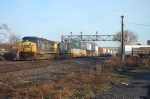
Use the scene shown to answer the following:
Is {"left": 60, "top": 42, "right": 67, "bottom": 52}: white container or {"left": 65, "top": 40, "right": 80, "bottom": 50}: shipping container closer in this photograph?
{"left": 60, "top": 42, "right": 67, "bottom": 52}: white container

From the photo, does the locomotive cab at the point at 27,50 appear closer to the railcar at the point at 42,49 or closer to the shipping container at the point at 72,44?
the railcar at the point at 42,49

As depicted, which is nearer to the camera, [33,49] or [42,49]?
[33,49]

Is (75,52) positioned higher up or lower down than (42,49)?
lower down

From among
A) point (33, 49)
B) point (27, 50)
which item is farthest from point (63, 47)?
point (27, 50)

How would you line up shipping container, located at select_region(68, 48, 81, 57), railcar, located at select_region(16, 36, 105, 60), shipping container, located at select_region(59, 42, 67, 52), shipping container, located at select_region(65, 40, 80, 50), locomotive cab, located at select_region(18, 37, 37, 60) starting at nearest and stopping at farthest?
1. locomotive cab, located at select_region(18, 37, 37, 60)
2. railcar, located at select_region(16, 36, 105, 60)
3. shipping container, located at select_region(59, 42, 67, 52)
4. shipping container, located at select_region(65, 40, 80, 50)
5. shipping container, located at select_region(68, 48, 81, 57)

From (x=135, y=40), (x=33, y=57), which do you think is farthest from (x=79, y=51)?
(x=135, y=40)

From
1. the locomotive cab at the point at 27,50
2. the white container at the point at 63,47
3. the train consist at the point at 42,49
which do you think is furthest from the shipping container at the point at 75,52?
the locomotive cab at the point at 27,50

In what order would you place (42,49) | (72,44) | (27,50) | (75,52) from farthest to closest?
(75,52)
(72,44)
(42,49)
(27,50)

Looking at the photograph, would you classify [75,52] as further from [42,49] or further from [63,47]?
[42,49]

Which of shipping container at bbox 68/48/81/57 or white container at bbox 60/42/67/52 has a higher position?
white container at bbox 60/42/67/52

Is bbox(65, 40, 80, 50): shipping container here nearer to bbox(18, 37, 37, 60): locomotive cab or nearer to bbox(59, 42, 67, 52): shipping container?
bbox(59, 42, 67, 52): shipping container

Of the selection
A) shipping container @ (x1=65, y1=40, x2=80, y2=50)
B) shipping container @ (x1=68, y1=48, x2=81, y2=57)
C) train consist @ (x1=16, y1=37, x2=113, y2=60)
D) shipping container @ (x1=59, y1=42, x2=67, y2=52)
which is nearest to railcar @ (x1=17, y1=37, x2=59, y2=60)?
train consist @ (x1=16, y1=37, x2=113, y2=60)

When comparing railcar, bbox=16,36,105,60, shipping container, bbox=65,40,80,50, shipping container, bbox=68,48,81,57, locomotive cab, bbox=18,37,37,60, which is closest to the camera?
locomotive cab, bbox=18,37,37,60

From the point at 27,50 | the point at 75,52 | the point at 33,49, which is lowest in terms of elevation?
the point at 75,52
